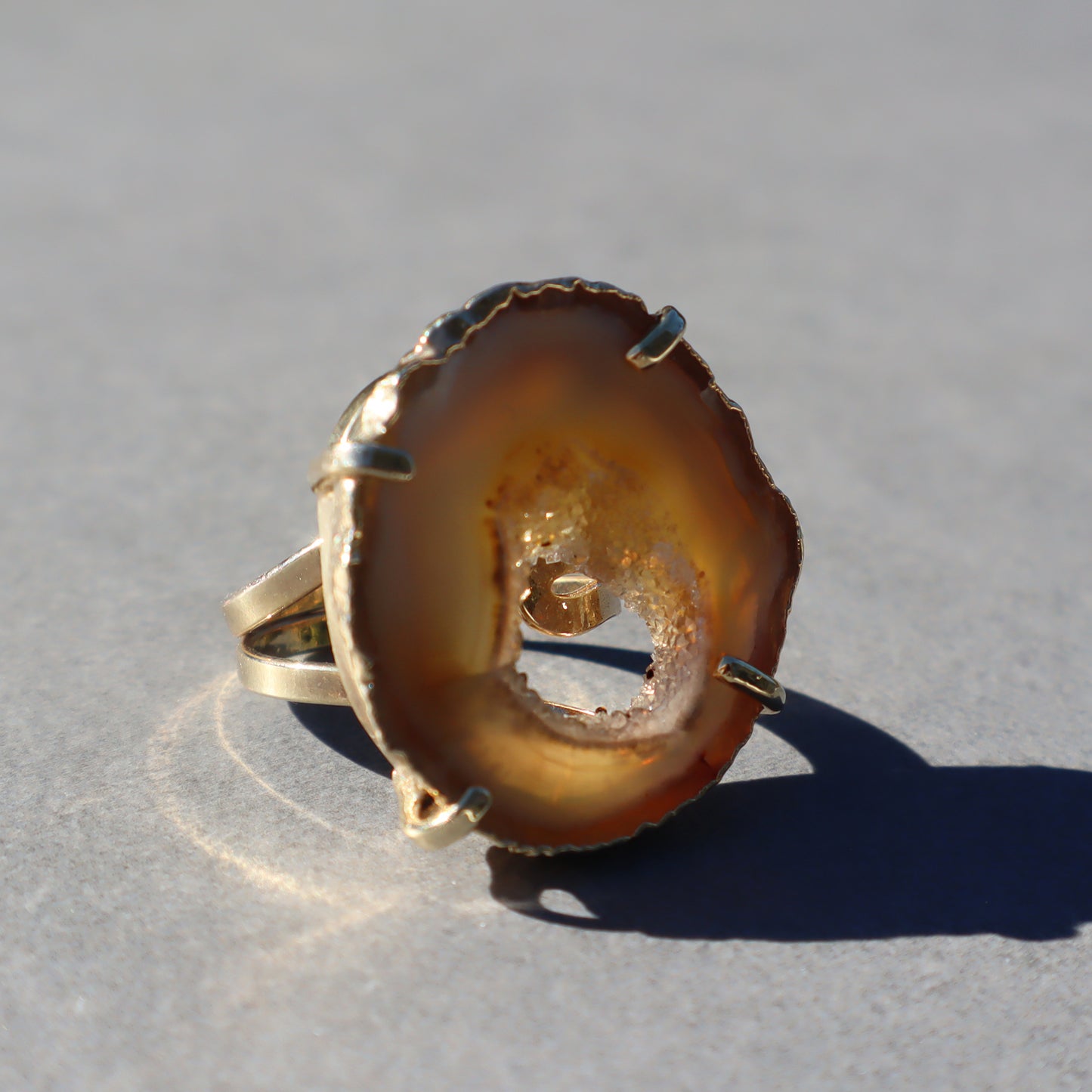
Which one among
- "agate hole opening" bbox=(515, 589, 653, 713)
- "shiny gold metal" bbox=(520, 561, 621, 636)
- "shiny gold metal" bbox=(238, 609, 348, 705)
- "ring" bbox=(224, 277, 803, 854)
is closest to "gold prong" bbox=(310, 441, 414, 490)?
"ring" bbox=(224, 277, 803, 854)

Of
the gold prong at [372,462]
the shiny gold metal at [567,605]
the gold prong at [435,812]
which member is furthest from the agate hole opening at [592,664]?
the gold prong at [372,462]

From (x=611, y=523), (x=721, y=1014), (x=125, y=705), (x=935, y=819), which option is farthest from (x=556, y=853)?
(x=125, y=705)

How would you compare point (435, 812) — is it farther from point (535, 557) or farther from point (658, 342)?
point (658, 342)

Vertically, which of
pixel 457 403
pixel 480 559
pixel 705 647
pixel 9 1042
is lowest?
pixel 9 1042

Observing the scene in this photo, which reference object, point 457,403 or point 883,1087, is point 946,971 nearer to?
point 883,1087

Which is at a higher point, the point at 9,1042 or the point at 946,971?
the point at 946,971

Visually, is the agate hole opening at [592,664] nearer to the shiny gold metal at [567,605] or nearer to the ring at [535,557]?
the shiny gold metal at [567,605]

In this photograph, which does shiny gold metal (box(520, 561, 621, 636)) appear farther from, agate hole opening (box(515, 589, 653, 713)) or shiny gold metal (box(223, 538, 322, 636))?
shiny gold metal (box(223, 538, 322, 636))
